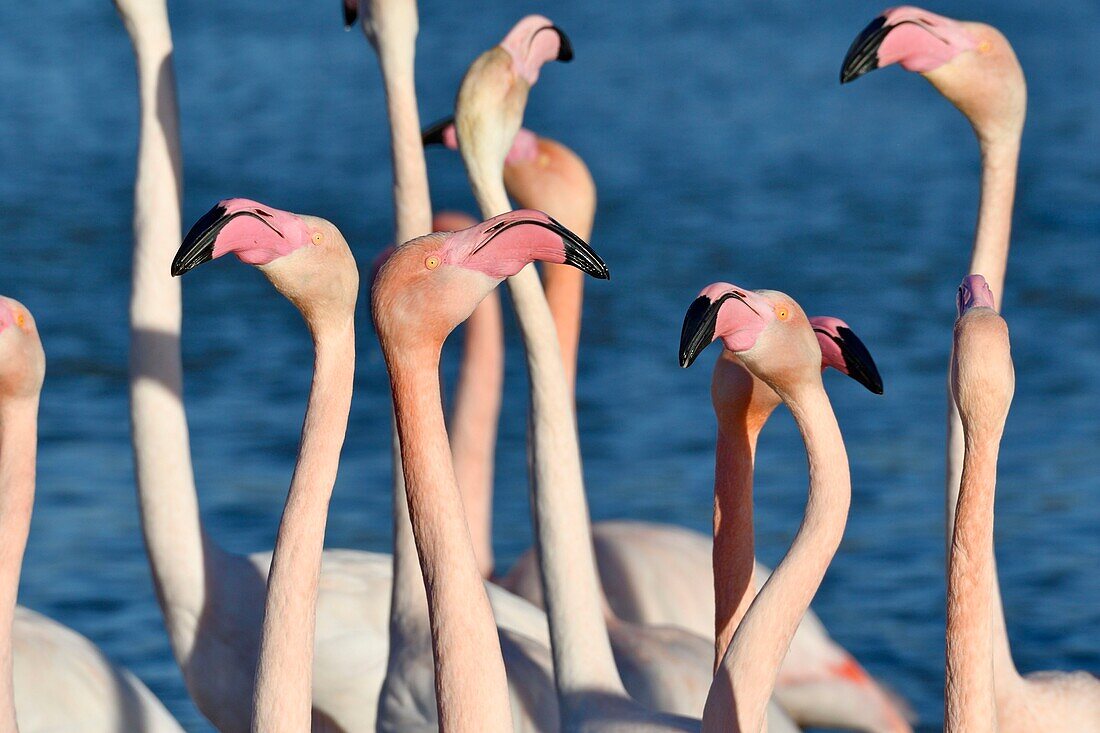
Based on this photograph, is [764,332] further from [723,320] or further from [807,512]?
[807,512]

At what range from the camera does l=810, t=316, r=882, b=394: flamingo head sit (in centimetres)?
341

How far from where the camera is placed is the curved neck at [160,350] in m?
4.56

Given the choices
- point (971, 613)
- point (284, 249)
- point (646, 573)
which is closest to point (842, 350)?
point (971, 613)

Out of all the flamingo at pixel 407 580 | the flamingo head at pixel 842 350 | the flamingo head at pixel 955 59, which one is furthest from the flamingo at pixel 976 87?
the flamingo at pixel 407 580

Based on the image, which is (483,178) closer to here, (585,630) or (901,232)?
(585,630)

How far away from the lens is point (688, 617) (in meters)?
5.58

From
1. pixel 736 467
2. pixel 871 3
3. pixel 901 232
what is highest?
pixel 871 3

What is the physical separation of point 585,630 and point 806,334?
1133 mm

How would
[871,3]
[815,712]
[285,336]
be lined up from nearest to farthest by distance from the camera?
[815,712] → [285,336] → [871,3]

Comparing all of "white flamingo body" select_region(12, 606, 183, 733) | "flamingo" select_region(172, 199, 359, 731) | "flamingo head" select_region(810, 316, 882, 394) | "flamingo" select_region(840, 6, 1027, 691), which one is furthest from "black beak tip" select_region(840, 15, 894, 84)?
"white flamingo body" select_region(12, 606, 183, 733)

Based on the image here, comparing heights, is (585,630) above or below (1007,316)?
below

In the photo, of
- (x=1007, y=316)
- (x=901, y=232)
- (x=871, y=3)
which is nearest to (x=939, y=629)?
(x=1007, y=316)

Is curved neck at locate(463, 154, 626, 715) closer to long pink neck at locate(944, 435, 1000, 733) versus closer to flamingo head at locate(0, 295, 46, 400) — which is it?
flamingo head at locate(0, 295, 46, 400)

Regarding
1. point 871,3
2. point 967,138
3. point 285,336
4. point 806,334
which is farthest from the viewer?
point 871,3
